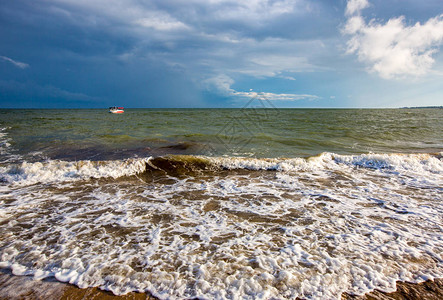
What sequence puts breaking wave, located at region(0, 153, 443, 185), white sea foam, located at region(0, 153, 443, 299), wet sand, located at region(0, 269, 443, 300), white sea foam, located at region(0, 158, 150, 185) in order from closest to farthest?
wet sand, located at region(0, 269, 443, 300), white sea foam, located at region(0, 153, 443, 299), white sea foam, located at region(0, 158, 150, 185), breaking wave, located at region(0, 153, 443, 185)

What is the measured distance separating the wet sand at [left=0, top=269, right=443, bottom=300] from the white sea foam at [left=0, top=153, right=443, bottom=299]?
0.10 metres

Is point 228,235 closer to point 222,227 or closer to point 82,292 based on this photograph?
point 222,227

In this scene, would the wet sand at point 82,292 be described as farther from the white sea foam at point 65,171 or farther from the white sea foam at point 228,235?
the white sea foam at point 65,171

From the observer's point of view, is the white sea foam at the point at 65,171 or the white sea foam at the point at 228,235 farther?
the white sea foam at the point at 65,171

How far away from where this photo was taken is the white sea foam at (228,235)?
9.68 ft

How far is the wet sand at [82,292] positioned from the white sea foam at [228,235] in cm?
10

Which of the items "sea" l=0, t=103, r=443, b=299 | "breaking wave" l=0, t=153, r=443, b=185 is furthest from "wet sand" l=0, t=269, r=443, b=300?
"breaking wave" l=0, t=153, r=443, b=185

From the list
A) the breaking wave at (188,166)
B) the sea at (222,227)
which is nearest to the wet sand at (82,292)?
the sea at (222,227)

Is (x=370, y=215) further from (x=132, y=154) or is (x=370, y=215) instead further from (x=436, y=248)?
(x=132, y=154)

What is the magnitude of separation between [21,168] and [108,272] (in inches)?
297

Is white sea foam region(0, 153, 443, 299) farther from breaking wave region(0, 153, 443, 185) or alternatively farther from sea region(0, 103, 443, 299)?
breaking wave region(0, 153, 443, 185)

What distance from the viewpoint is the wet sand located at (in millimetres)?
2688

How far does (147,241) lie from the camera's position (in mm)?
3887

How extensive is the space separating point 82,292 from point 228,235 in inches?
90.6
